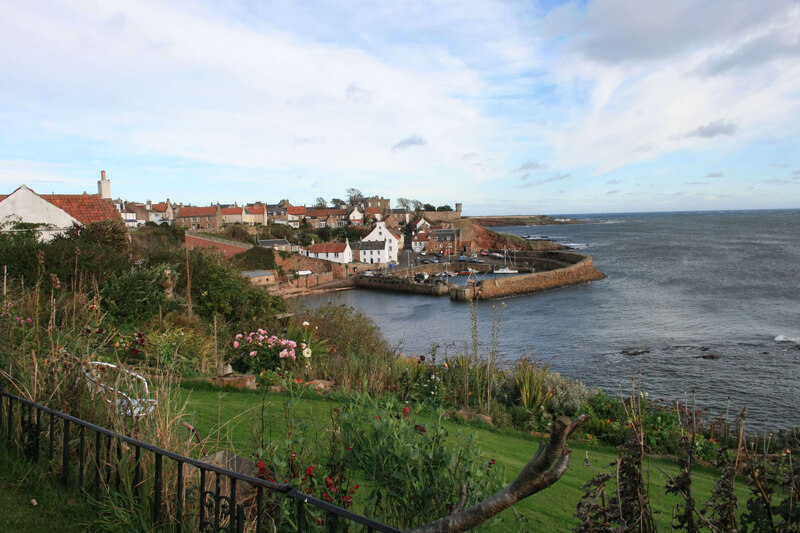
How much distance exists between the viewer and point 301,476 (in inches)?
149

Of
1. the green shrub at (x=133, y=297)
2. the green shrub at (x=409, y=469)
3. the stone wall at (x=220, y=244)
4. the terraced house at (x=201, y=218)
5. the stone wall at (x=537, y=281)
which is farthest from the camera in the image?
the terraced house at (x=201, y=218)

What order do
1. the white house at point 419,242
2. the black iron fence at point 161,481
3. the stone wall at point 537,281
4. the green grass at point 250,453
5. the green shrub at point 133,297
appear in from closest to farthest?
the black iron fence at point 161,481 < the green grass at point 250,453 < the green shrub at point 133,297 < the stone wall at point 537,281 < the white house at point 419,242

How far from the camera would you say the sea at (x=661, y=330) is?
1848 cm

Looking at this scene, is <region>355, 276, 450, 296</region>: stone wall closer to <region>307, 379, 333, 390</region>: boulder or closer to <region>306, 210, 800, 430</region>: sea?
<region>306, 210, 800, 430</region>: sea

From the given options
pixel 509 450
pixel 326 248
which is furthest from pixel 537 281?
pixel 509 450

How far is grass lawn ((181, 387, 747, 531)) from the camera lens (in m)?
4.60

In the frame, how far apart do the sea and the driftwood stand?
13.1 feet

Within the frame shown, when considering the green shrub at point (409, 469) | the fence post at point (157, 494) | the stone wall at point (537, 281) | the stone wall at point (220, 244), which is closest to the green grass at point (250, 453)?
the fence post at point (157, 494)

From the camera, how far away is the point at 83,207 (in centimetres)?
2409

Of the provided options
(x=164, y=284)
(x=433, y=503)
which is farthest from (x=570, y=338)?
(x=433, y=503)

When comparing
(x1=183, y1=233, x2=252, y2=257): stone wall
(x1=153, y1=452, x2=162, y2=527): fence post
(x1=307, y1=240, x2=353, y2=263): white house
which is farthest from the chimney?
(x1=307, y1=240, x2=353, y2=263): white house

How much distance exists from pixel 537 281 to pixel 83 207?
42008mm

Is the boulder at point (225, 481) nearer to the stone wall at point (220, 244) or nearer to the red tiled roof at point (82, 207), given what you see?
the red tiled roof at point (82, 207)

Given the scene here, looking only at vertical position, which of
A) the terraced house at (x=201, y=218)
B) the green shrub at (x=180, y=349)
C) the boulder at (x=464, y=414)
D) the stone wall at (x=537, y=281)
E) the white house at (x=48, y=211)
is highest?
the terraced house at (x=201, y=218)
